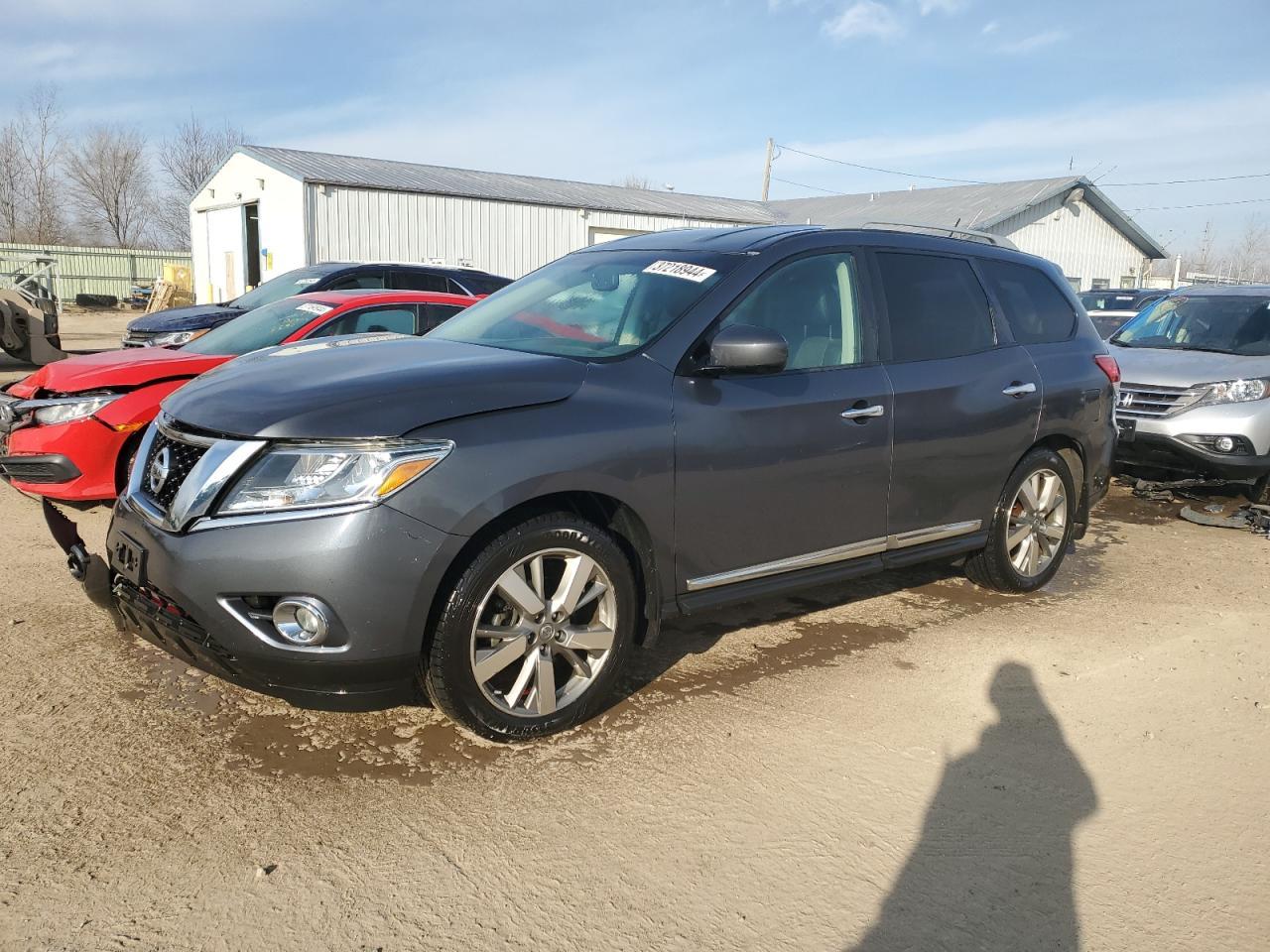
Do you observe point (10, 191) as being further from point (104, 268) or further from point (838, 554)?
point (838, 554)

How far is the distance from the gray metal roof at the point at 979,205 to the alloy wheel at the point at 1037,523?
24799 mm

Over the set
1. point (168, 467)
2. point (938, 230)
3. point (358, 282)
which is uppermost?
point (938, 230)

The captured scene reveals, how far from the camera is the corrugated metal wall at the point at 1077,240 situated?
33.2m

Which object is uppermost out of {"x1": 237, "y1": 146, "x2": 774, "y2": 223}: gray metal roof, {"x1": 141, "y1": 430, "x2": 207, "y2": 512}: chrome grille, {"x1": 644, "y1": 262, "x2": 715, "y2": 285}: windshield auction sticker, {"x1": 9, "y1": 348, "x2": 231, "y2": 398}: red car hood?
{"x1": 237, "y1": 146, "x2": 774, "y2": 223}: gray metal roof

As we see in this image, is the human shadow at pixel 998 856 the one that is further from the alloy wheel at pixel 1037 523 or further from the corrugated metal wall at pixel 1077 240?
the corrugated metal wall at pixel 1077 240

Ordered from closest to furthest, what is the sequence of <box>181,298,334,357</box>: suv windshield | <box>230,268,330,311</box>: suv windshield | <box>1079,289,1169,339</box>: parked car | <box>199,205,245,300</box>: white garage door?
<box>181,298,334,357</box>: suv windshield, <box>230,268,330,311</box>: suv windshield, <box>1079,289,1169,339</box>: parked car, <box>199,205,245,300</box>: white garage door

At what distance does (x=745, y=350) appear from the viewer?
3.65 m

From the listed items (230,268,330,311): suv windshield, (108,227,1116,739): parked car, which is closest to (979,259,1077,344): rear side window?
(108,227,1116,739): parked car

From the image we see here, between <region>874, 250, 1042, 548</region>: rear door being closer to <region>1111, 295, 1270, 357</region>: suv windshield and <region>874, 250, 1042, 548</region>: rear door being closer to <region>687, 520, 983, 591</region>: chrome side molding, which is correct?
<region>687, 520, 983, 591</region>: chrome side molding

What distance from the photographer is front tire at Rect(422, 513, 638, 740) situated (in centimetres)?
320

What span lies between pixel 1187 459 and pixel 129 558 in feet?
23.5

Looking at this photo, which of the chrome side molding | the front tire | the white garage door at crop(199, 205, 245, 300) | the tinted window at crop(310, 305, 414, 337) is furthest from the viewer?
the white garage door at crop(199, 205, 245, 300)

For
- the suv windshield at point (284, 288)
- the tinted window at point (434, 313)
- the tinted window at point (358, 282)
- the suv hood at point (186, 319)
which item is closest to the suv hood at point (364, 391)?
the tinted window at point (434, 313)

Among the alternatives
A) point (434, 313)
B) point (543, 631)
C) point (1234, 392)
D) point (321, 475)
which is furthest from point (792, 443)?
point (1234, 392)
